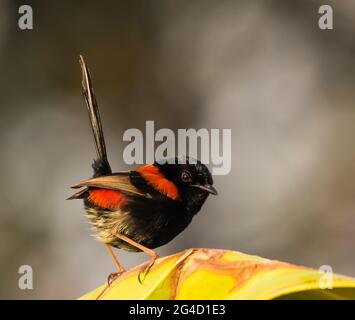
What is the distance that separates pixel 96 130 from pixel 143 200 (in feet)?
1.09

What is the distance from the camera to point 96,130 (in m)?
2.32

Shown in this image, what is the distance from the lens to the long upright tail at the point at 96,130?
91.7 inches

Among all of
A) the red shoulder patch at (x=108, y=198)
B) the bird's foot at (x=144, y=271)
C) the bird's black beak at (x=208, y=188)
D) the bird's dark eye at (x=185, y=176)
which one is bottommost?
the bird's foot at (x=144, y=271)

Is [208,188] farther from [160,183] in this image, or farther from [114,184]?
[114,184]

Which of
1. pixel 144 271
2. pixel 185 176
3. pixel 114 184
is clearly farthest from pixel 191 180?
pixel 144 271

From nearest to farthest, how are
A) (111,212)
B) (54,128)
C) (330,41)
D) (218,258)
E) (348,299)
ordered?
(348,299) < (218,258) < (111,212) < (54,128) < (330,41)

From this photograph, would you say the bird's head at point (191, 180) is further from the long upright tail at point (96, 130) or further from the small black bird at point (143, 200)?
the long upright tail at point (96, 130)

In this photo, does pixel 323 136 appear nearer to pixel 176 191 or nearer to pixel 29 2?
pixel 176 191

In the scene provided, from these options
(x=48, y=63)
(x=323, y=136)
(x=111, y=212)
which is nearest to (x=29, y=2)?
(x=48, y=63)

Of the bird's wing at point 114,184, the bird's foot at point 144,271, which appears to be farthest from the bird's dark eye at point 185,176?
the bird's foot at point 144,271

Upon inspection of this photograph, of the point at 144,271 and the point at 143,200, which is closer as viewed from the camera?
the point at 144,271

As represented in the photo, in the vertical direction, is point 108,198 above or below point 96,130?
below
